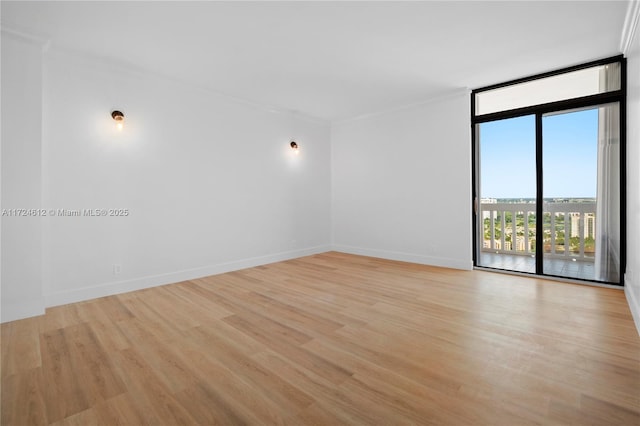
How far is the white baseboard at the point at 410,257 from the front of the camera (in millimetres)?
4508

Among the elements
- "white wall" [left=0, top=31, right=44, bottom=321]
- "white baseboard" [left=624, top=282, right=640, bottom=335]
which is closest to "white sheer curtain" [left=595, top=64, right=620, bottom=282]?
"white baseboard" [left=624, top=282, right=640, bottom=335]

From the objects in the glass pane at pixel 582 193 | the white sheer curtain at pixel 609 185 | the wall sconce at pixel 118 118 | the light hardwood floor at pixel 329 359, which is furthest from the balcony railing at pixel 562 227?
the wall sconce at pixel 118 118

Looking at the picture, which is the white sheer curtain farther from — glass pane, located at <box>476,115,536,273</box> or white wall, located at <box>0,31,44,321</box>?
white wall, located at <box>0,31,44,321</box>

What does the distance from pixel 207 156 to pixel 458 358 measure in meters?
3.82

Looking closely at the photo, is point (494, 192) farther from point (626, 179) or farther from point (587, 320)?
point (587, 320)

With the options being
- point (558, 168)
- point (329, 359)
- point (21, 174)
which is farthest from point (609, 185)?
point (21, 174)

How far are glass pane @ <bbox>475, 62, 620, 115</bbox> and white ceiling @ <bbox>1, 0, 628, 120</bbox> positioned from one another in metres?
0.22

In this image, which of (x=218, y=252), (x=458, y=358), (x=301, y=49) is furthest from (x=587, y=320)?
(x=218, y=252)

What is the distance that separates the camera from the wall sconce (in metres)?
3.40

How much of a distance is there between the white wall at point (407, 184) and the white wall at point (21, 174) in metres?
4.47

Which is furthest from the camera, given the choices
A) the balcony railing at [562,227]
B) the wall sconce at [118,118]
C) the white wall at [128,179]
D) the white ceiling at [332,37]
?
the balcony railing at [562,227]

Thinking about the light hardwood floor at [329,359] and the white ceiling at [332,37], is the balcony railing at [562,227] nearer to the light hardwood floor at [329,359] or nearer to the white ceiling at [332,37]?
the light hardwood floor at [329,359]

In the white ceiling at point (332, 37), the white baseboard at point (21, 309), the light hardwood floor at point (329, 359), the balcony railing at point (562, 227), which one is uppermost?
the white ceiling at point (332, 37)

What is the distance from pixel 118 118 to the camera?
340 centimetres
